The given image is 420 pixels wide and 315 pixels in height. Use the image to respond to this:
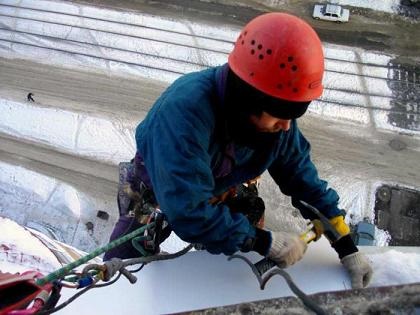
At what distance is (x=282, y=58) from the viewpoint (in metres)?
2.25

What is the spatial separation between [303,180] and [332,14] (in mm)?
6703

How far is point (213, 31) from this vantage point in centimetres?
907

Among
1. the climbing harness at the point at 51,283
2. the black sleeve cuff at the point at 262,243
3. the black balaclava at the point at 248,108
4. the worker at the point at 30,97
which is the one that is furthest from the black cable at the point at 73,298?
the worker at the point at 30,97

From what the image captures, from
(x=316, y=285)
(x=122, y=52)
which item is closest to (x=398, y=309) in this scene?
(x=316, y=285)

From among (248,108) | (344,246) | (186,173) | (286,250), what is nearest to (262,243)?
(286,250)

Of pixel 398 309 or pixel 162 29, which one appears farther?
pixel 162 29

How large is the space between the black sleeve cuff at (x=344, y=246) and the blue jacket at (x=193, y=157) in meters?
0.48

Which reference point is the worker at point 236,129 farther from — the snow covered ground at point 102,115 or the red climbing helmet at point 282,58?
the snow covered ground at point 102,115

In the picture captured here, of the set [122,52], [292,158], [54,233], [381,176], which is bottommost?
[54,233]

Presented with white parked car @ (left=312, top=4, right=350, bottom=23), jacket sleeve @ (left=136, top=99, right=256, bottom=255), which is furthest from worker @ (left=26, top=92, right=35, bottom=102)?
jacket sleeve @ (left=136, top=99, right=256, bottom=255)

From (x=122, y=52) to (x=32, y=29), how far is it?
1941 millimetres

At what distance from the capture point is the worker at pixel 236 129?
89.6 inches

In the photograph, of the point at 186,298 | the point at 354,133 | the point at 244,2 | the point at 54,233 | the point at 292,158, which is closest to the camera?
the point at 186,298

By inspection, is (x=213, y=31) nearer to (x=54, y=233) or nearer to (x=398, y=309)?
(x=54, y=233)
